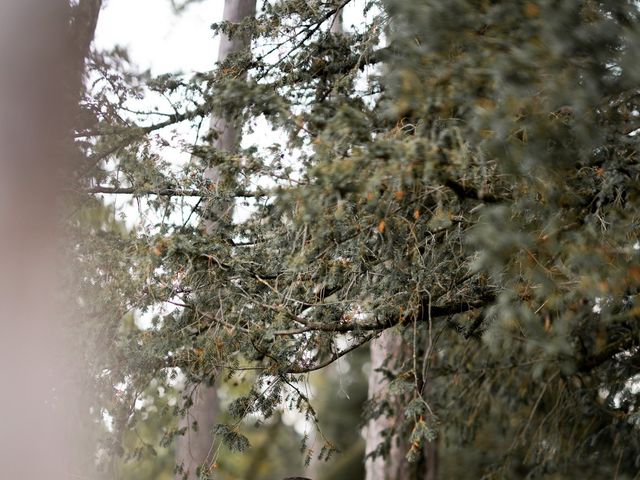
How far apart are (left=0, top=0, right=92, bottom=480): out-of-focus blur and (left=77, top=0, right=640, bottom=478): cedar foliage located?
1.18 m

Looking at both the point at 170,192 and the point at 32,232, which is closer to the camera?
the point at 32,232

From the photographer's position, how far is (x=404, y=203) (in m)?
5.67

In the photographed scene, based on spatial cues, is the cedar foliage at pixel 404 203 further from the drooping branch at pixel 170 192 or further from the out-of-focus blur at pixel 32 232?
the out-of-focus blur at pixel 32 232

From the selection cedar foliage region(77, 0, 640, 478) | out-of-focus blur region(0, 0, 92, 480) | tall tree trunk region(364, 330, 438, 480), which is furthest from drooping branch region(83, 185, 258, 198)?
tall tree trunk region(364, 330, 438, 480)

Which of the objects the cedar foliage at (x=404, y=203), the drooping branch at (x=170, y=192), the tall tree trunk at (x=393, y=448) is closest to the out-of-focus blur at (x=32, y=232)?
the cedar foliage at (x=404, y=203)

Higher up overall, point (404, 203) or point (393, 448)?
point (393, 448)

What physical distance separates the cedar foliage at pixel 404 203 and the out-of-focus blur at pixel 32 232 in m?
1.18

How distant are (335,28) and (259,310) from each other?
4349 millimetres

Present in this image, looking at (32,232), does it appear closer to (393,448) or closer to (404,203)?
(404,203)

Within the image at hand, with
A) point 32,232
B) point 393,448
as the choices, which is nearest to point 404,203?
point 32,232

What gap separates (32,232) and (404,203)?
2.20 meters

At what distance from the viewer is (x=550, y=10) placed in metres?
4.15

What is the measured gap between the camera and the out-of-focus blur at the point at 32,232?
14.3ft

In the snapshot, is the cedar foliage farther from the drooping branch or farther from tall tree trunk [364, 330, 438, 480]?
tall tree trunk [364, 330, 438, 480]
